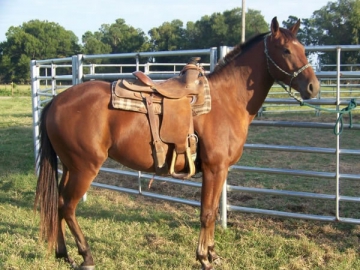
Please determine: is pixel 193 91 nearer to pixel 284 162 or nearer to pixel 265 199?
pixel 265 199

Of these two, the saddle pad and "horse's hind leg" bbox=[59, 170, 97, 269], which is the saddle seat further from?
"horse's hind leg" bbox=[59, 170, 97, 269]

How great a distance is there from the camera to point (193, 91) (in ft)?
9.96

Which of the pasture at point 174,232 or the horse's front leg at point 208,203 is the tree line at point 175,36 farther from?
the horse's front leg at point 208,203

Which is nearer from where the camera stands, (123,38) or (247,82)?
(247,82)

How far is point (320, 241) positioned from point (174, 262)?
1.43 meters

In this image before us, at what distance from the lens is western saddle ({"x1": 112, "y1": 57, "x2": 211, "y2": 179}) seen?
2.97m

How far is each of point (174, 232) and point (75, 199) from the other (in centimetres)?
123

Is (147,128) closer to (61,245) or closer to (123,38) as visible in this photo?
(61,245)

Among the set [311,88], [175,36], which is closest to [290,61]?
[311,88]

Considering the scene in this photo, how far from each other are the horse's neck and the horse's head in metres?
0.13

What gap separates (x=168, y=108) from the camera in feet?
9.76

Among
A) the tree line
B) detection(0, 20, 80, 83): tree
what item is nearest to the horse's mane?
the tree line

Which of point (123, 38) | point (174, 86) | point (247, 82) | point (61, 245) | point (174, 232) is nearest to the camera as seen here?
point (174, 86)

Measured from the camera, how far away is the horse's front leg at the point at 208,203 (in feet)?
10.1
